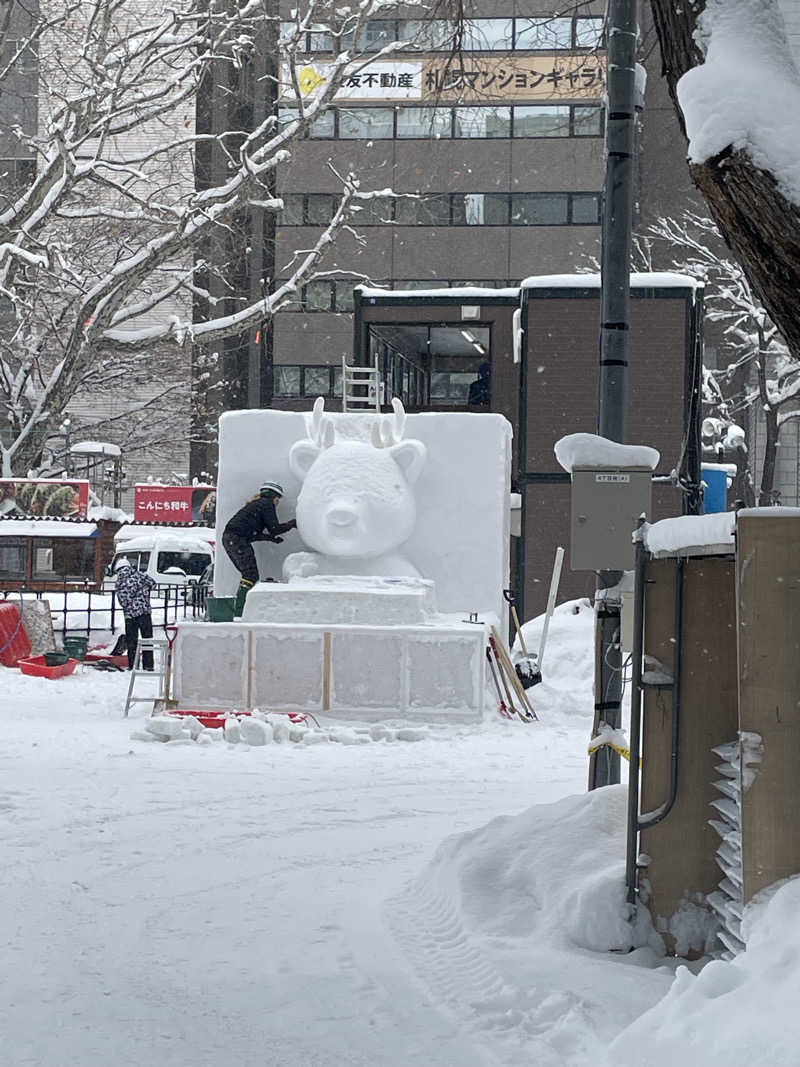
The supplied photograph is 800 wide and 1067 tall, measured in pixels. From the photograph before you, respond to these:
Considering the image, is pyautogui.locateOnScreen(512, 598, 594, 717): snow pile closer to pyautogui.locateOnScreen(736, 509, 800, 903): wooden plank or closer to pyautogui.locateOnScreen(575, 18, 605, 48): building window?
pyautogui.locateOnScreen(575, 18, 605, 48): building window

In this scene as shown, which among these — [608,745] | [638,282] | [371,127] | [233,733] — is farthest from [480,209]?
[608,745]

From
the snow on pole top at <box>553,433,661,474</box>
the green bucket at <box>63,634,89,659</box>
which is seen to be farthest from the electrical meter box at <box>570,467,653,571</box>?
the green bucket at <box>63,634,89,659</box>

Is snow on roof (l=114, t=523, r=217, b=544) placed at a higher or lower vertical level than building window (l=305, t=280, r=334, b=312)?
lower

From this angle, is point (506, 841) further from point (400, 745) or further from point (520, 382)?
point (520, 382)

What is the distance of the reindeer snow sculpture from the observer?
16609mm

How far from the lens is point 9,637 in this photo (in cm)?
2016

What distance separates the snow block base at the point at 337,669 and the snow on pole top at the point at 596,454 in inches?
278

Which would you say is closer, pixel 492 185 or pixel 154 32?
pixel 154 32

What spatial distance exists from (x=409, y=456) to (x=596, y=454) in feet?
32.1

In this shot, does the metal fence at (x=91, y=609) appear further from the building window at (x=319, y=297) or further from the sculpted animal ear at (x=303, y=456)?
the building window at (x=319, y=297)

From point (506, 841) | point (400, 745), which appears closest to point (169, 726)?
point (400, 745)

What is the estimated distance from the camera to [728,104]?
460cm

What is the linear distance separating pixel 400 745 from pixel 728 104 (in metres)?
9.39

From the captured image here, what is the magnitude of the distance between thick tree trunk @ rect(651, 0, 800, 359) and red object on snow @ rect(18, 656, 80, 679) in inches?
583
